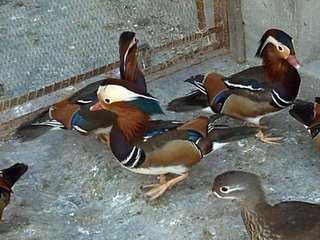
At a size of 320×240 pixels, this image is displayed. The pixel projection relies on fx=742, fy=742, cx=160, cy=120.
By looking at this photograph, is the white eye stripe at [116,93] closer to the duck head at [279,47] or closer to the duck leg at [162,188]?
the duck leg at [162,188]

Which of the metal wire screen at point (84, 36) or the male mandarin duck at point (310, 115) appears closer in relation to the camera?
the male mandarin duck at point (310, 115)

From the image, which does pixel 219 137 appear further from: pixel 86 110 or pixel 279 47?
pixel 86 110

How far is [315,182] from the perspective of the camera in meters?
3.18

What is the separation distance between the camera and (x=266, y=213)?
2.62 metres

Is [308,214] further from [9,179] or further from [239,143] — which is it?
[9,179]

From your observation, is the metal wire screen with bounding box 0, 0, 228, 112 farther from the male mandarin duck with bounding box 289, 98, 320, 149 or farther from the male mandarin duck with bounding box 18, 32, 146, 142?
the male mandarin duck with bounding box 289, 98, 320, 149

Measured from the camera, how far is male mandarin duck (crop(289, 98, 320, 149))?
3242 mm

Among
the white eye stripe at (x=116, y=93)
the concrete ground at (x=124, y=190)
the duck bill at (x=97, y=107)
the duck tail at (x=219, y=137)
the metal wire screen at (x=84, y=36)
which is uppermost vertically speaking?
the white eye stripe at (x=116, y=93)

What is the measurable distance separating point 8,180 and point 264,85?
48.2 inches

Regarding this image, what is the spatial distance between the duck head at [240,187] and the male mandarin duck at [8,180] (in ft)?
3.10

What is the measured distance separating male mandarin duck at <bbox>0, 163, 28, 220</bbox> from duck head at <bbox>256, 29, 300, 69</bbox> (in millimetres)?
1230

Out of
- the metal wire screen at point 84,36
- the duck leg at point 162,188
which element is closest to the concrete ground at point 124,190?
the duck leg at point 162,188

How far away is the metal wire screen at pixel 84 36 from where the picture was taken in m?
4.39

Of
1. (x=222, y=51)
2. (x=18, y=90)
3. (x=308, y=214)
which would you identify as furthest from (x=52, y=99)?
(x=308, y=214)
